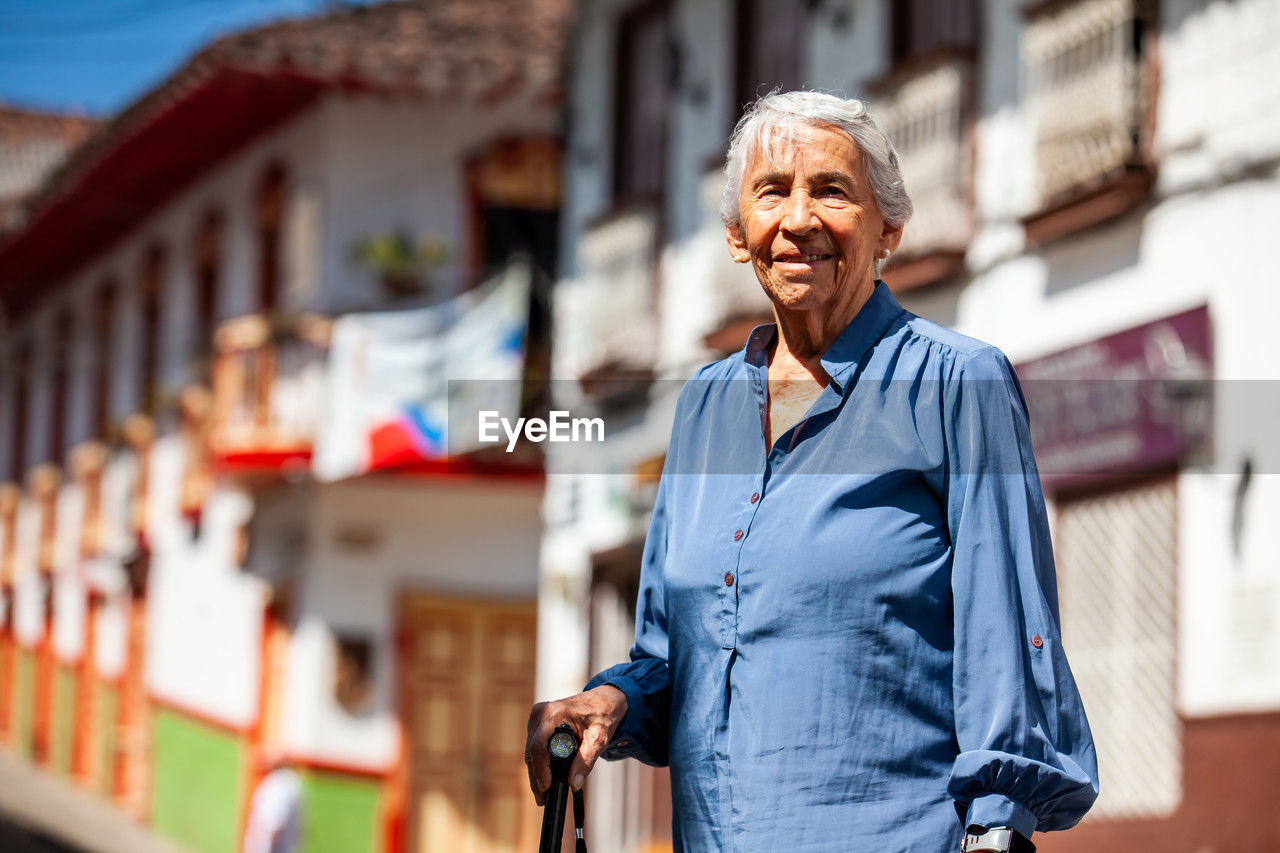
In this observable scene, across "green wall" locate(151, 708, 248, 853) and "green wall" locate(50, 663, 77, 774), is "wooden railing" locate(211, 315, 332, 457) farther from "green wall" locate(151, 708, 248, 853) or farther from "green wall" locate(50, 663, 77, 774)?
"green wall" locate(50, 663, 77, 774)

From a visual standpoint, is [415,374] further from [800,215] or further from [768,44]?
[800,215]

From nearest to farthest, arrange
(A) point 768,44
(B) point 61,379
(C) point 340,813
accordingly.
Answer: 1. (A) point 768,44
2. (C) point 340,813
3. (B) point 61,379

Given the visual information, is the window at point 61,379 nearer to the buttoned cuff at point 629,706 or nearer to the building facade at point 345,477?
the building facade at point 345,477

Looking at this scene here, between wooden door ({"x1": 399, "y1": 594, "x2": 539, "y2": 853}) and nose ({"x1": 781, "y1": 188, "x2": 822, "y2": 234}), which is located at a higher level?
nose ({"x1": 781, "y1": 188, "x2": 822, "y2": 234})

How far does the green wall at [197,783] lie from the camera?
2048 centimetres

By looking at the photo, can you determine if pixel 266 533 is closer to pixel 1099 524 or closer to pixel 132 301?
pixel 132 301

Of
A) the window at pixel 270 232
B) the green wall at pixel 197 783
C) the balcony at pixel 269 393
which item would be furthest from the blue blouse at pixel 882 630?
the window at pixel 270 232

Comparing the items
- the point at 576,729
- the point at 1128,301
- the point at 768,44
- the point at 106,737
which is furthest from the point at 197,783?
the point at 576,729

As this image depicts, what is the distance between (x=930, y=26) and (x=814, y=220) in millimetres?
9324

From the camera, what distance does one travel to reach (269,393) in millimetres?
19016

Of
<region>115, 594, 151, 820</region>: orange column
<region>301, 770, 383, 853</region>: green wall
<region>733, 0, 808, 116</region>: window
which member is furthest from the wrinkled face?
<region>115, 594, 151, 820</region>: orange column

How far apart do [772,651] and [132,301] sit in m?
24.0

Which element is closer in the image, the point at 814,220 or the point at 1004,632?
the point at 1004,632

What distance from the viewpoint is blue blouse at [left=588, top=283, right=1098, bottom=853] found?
281cm
